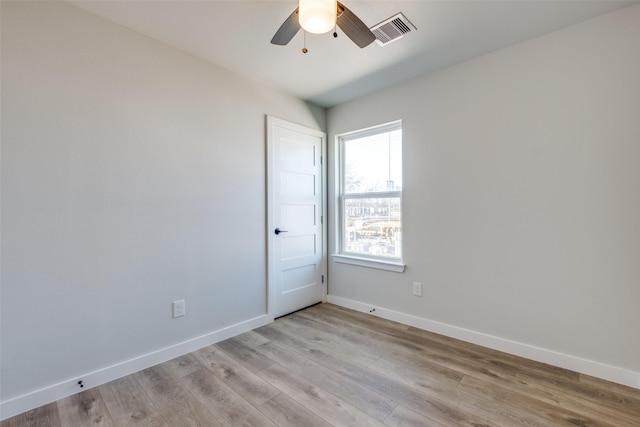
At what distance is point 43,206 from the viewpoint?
1.70 m

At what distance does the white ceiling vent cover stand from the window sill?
6.64ft

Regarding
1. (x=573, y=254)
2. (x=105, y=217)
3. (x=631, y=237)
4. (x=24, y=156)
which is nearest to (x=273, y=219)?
(x=105, y=217)

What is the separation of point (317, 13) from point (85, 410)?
2547mm

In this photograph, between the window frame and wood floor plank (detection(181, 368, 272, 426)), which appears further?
the window frame

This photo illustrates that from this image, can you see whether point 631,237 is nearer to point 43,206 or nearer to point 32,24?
point 43,206

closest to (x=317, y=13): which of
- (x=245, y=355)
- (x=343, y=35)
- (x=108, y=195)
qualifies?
(x=343, y=35)

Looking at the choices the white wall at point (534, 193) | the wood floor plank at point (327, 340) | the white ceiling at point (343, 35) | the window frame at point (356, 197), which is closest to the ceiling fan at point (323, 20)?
the white ceiling at point (343, 35)

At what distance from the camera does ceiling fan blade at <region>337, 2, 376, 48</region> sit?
4.93 feet

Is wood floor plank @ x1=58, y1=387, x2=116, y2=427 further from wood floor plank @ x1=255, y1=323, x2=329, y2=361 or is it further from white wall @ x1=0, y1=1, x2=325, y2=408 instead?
wood floor plank @ x1=255, y1=323, x2=329, y2=361

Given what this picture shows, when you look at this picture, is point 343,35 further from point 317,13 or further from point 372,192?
point 372,192

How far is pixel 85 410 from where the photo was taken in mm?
1651

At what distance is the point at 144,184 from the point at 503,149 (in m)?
2.85

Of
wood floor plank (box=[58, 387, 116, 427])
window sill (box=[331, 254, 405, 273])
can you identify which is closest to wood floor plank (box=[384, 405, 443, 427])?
window sill (box=[331, 254, 405, 273])

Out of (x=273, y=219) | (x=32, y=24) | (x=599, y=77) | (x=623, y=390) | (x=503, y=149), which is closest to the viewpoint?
(x=32, y=24)
